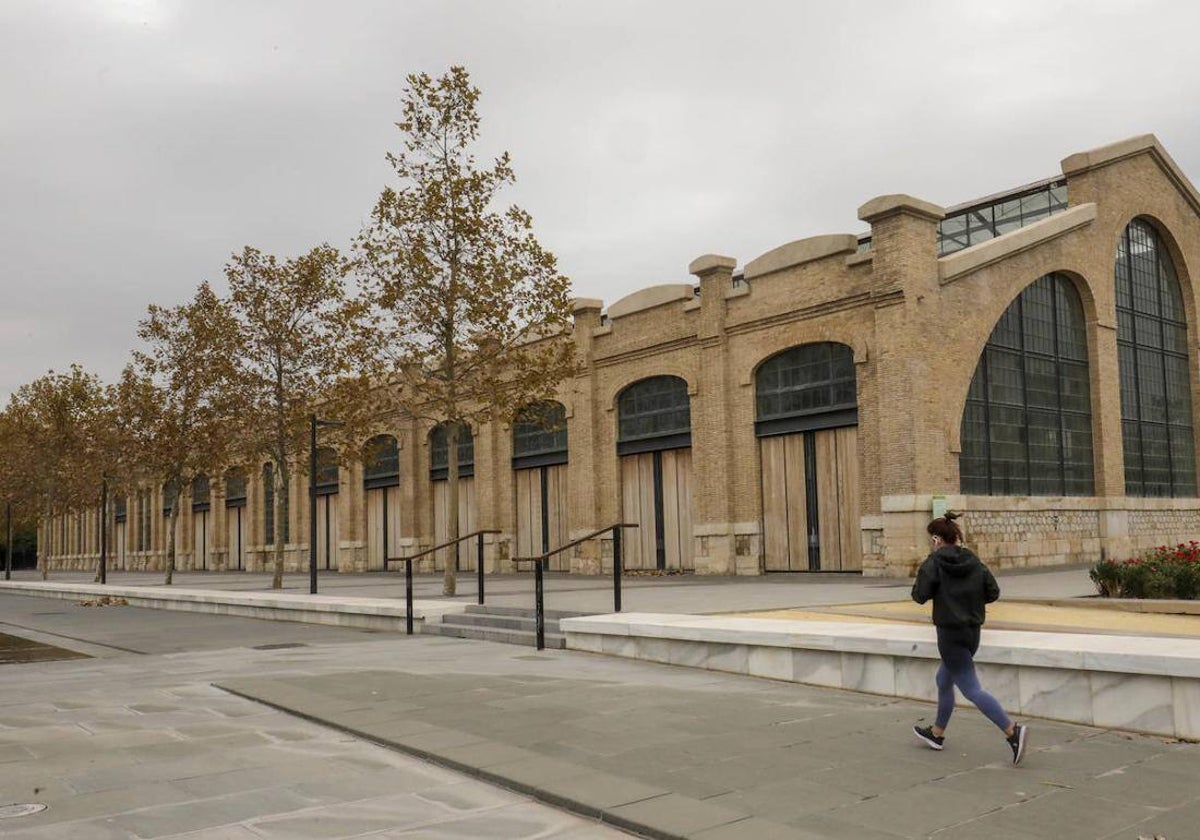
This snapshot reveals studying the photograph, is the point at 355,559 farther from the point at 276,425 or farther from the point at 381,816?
the point at 381,816

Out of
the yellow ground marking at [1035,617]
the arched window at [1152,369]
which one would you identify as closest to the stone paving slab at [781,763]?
the yellow ground marking at [1035,617]

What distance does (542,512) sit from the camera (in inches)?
1197

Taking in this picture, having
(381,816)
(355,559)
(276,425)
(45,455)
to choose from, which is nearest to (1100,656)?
(381,816)

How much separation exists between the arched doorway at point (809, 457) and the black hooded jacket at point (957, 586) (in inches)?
624

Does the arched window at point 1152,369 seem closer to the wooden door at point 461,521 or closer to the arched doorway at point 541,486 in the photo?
the arched doorway at point 541,486

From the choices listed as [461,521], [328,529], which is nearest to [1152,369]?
[461,521]

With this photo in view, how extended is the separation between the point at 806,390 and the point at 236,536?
111ft

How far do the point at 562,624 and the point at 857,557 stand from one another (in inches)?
445

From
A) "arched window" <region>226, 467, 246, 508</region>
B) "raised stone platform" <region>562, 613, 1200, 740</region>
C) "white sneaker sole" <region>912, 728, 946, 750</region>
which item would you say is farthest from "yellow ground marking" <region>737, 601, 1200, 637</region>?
"arched window" <region>226, 467, 246, 508</region>

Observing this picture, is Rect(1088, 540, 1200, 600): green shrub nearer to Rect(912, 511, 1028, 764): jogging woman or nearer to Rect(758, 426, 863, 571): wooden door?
Rect(912, 511, 1028, 764): jogging woman

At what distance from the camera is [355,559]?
3819 centimetres

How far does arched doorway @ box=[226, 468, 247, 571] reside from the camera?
1850 inches

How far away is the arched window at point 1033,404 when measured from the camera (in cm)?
2269

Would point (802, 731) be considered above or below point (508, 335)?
below
